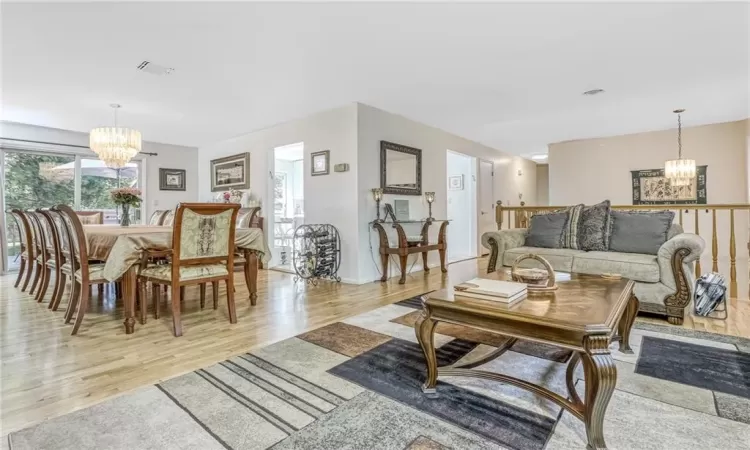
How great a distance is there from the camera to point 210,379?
1.81m

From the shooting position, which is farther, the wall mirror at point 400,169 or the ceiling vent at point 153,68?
the wall mirror at point 400,169

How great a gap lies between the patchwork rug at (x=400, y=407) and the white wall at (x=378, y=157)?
7.79ft

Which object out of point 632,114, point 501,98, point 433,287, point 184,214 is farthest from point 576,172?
point 184,214

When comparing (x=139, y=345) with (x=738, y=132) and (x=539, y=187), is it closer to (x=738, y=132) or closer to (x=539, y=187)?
(x=738, y=132)

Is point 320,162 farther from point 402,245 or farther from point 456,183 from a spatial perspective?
point 456,183

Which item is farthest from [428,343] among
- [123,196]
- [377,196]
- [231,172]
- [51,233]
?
[231,172]

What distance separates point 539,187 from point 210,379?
9.87 m

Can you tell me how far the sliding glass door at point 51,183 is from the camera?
5137mm

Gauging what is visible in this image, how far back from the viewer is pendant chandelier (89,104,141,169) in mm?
4070

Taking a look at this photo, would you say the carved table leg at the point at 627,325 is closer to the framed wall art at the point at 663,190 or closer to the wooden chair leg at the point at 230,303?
the wooden chair leg at the point at 230,303

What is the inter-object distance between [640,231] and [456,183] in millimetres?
3927

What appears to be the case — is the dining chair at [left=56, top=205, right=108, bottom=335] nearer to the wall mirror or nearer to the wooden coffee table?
the wooden coffee table

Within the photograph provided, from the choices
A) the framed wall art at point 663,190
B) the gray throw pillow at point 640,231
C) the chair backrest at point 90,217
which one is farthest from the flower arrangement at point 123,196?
the framed wall art at point 663,190

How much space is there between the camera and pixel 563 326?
4.11 feet
